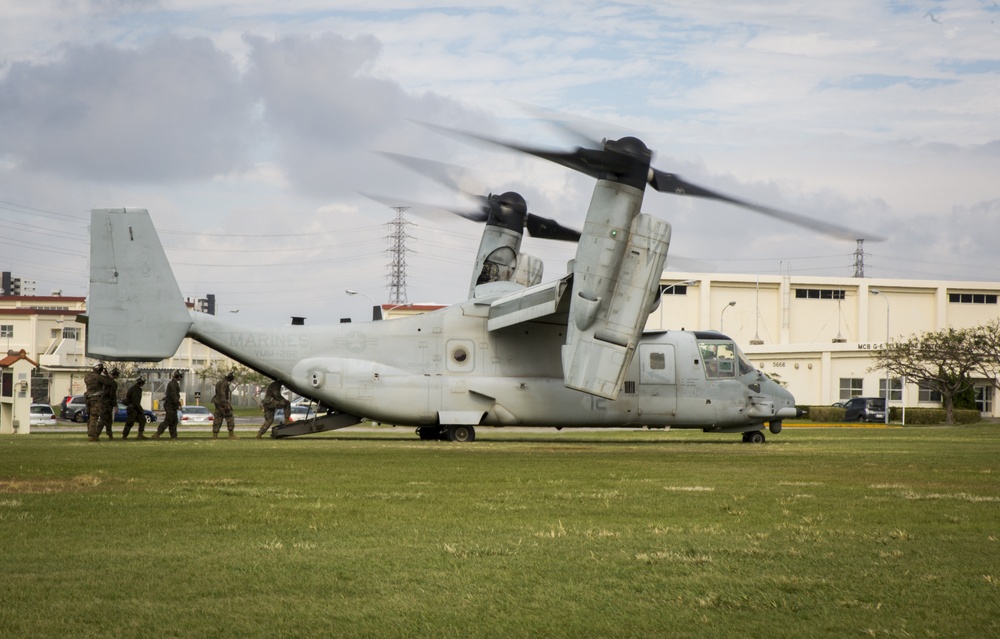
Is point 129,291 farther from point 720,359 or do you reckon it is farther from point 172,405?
point 720,359

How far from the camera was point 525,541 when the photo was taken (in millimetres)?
9773

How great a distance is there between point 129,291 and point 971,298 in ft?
297

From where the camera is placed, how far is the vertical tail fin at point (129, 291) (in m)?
27.6

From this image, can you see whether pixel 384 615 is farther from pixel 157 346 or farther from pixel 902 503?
pixel 157 346

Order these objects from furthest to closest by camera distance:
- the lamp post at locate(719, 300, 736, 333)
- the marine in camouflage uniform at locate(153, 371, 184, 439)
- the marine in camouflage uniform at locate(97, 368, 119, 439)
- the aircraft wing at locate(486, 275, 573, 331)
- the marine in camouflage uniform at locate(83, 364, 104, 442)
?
the lamp post at locate(719, 300, 736, 333), the marine in camouflage uniform at locate(153, 371, 184, 439), the marine in camouflage uniform at locate(97, 368, 119, 439), the marine in camouflage uniform at locate(83, 364, 104, 442), the aircraft wing at locate(486, 275, 573, 331)

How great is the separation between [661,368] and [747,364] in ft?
9.25

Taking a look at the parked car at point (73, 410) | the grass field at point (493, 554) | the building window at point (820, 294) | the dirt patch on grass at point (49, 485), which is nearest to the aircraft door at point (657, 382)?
the grass field at point (493, 554)

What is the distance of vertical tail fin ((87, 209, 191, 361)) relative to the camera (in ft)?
90.7

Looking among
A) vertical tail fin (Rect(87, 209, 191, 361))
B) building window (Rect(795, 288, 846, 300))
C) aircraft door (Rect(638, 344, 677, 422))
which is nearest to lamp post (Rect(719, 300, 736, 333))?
building window (Rect(795, 288, 846, 300))

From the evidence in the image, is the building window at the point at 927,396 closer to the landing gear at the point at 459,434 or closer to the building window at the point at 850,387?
the building window at the point at 850,387

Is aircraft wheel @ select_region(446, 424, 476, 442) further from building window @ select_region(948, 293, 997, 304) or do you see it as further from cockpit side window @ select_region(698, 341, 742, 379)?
building window @ select_region(948, 293, 997, 304)

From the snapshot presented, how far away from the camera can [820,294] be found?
103 m

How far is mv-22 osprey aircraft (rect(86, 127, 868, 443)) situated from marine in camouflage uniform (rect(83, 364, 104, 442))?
2.55m

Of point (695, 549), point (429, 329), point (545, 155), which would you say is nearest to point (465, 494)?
point (695, 549)
